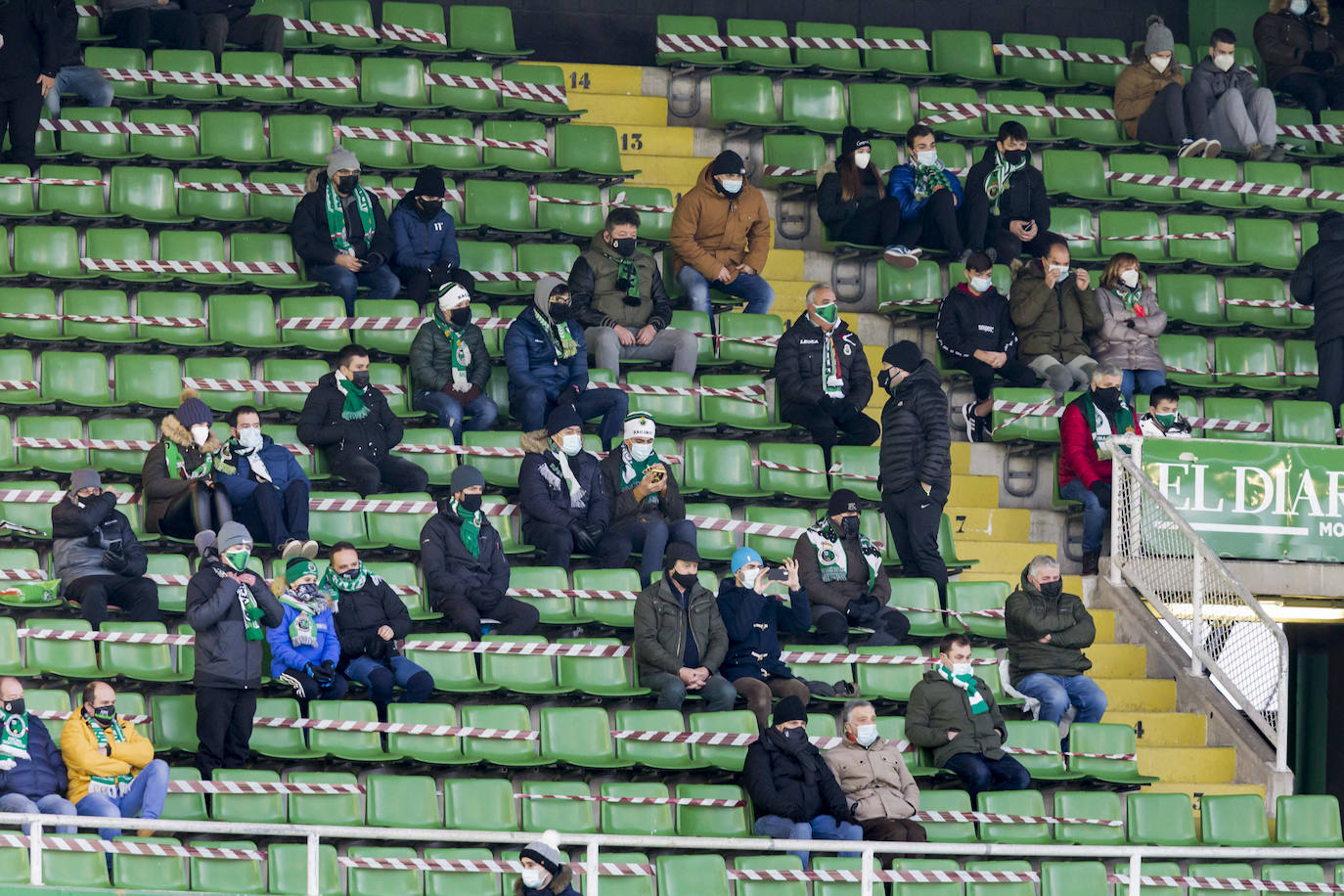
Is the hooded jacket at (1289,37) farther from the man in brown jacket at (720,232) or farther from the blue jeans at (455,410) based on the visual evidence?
the blue jeans at (455,410)

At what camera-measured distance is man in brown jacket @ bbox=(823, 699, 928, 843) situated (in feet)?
39.3

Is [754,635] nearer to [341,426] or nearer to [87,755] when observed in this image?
[341,426]

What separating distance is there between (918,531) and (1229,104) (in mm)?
5866

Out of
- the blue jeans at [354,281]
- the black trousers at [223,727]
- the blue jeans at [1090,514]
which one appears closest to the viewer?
the black trousers at [223,727]

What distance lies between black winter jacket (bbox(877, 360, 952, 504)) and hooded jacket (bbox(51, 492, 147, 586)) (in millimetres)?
4494

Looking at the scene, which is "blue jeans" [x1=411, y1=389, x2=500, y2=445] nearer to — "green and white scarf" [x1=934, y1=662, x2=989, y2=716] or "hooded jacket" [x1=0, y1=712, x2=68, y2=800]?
"green and white scarf" [x1=934, y1=662, x2=989, y2=716]

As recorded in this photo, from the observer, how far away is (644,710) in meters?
12.7

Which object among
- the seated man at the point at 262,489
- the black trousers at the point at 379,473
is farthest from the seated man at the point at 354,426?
the seated man at the point at 262,489

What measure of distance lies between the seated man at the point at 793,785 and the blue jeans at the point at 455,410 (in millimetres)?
3452

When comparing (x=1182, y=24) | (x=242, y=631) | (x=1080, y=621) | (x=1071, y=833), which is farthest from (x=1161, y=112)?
(x=242, y=631)

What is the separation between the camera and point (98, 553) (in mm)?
12875

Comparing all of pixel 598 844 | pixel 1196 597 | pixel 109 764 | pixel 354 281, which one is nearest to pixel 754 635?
pixel 598 844

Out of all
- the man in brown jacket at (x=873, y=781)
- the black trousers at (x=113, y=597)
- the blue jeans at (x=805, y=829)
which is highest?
the black trousers at (x=113, y=597)

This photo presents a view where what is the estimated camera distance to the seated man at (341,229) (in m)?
15.3
